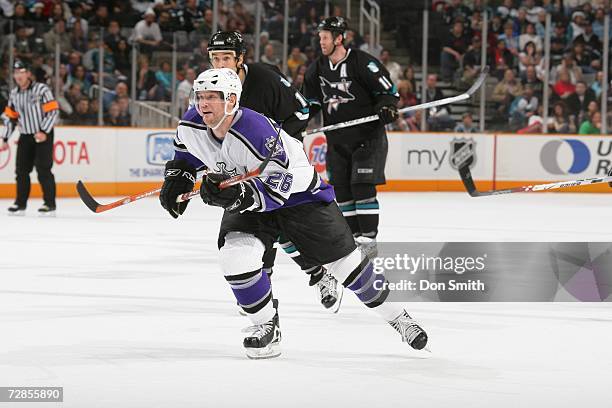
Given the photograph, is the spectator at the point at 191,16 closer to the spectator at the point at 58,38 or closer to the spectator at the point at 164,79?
the spectator at the point at 164,79

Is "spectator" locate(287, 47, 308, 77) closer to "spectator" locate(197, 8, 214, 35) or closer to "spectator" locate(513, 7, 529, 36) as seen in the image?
"spectator" locate(197, 8, 214, 35)

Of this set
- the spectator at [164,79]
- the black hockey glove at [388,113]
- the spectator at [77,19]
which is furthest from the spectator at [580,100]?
the black hockey glove at [388,113]

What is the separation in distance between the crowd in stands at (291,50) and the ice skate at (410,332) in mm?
7824

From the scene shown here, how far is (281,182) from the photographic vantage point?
3.49 metres

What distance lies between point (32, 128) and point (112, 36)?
2333 mm

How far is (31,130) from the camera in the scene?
9430mm

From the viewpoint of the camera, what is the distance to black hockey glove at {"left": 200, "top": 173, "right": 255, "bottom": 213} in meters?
3.35

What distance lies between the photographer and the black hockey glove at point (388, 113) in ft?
19.6

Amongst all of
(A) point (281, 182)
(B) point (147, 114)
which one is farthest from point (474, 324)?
(B) point (147, 114)

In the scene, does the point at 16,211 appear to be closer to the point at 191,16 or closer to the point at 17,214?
the point at 17,214

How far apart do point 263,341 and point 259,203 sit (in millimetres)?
429

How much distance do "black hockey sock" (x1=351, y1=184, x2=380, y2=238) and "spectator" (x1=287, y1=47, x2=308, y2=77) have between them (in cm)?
647

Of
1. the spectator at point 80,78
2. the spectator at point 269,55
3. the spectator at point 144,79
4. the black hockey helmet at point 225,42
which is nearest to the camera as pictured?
the black hockey helmet at point 225,42

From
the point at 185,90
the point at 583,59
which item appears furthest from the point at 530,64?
the point at 185,90
